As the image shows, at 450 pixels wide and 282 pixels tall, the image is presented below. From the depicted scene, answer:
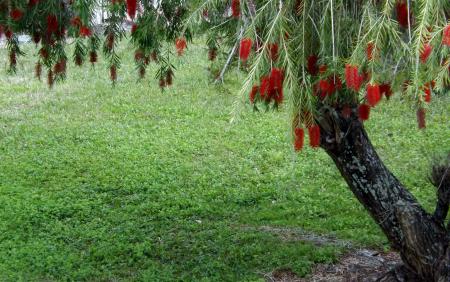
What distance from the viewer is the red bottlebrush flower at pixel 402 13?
10.9ft

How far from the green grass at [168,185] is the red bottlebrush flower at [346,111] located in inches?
19.3

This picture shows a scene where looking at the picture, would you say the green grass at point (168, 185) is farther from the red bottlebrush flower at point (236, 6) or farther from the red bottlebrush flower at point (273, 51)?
the red bottlebrush flower at point (273, 51)

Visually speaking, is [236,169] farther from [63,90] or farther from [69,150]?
[63,90]

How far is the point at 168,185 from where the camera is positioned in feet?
29.2

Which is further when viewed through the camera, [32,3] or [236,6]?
[32,3]

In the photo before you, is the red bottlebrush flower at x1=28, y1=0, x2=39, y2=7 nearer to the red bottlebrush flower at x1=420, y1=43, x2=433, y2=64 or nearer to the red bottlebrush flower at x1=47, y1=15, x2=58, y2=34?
the red bottlebrush flower at x1=47, y1=15, x2=58, y2=34

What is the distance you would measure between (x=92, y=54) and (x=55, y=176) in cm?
420

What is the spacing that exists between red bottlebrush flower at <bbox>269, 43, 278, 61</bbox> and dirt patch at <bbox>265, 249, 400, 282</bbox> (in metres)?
3.55

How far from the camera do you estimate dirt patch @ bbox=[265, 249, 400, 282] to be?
6.32m

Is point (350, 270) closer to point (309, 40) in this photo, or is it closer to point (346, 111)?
point (346, 111)

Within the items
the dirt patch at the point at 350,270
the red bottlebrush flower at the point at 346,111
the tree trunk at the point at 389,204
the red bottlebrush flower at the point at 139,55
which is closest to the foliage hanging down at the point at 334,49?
the red bottlebrush flower at the point at 346,111

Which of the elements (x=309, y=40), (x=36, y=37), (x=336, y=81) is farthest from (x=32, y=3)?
(x=336, y=81)

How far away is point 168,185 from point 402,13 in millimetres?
5859

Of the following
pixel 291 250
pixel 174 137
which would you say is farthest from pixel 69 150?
pixel 291 250
